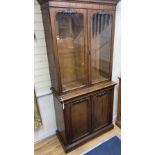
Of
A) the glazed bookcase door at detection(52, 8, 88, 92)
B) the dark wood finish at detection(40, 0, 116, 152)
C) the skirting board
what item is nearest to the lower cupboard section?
the dark wood finish at detection(40, 0, 116, 152)

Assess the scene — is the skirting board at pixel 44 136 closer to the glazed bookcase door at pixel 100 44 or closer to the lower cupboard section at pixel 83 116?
the lower cupboard section at pixel 83 116

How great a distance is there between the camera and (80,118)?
2016 mm

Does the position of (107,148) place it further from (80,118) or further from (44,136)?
(44,136)

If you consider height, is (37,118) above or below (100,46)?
below

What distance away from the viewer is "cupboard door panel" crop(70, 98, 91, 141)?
1.92 m

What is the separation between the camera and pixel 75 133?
2047mm

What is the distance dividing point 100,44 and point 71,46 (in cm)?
44

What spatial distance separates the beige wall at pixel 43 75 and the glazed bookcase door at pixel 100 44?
0.78ft

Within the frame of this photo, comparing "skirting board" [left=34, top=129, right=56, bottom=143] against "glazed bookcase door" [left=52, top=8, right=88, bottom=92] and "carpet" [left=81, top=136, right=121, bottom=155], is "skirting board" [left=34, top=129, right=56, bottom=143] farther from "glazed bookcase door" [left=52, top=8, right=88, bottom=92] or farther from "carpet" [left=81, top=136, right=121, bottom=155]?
"glazed bookcase door" [left=52, top=8, right=88, bottom=92]

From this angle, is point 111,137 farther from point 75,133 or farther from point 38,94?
point 38,94

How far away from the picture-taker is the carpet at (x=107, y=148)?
78.1 inches

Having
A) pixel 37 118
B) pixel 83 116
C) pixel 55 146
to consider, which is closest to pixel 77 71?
→ pixel 83 116

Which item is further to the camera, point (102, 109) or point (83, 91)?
point (102, 109)
